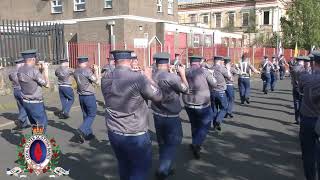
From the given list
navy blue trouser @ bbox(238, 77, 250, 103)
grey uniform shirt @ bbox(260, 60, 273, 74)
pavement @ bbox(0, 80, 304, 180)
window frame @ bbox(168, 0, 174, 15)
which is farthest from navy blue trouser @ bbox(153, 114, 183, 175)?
window frame @ bbox(168, 0, 174, 15)

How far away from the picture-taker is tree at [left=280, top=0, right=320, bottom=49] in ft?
136

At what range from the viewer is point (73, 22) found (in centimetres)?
3284

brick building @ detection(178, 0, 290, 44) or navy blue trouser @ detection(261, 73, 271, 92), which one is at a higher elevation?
brick building @ detection(178, 0, 290, 44)

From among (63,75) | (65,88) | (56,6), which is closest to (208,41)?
(56,6)

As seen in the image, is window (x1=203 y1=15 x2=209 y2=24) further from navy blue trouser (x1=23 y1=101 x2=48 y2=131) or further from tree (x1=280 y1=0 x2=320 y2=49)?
navy blue trouser (x1=23 y1=101 x2=48 y2=131)

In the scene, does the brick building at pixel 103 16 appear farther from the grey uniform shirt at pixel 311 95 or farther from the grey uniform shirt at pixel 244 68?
the grey uniform shirt at pixel 311 95

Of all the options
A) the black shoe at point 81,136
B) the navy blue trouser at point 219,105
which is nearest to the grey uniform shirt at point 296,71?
the navy blue trouser at point 219,105

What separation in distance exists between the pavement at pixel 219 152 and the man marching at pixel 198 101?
395mm

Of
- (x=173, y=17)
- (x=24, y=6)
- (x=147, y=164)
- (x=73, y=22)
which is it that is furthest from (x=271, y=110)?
(x=24, y=6)

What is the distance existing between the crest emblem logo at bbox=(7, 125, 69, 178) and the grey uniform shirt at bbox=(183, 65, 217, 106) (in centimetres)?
258

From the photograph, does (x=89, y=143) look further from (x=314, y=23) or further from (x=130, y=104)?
(x=314, y=23)

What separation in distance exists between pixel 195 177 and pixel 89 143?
3.03 m

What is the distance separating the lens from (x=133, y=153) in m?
4.71

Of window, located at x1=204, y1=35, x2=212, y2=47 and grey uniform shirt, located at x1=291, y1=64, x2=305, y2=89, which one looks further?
window, located at x1=204, y1=35, x2=212, y2=47
